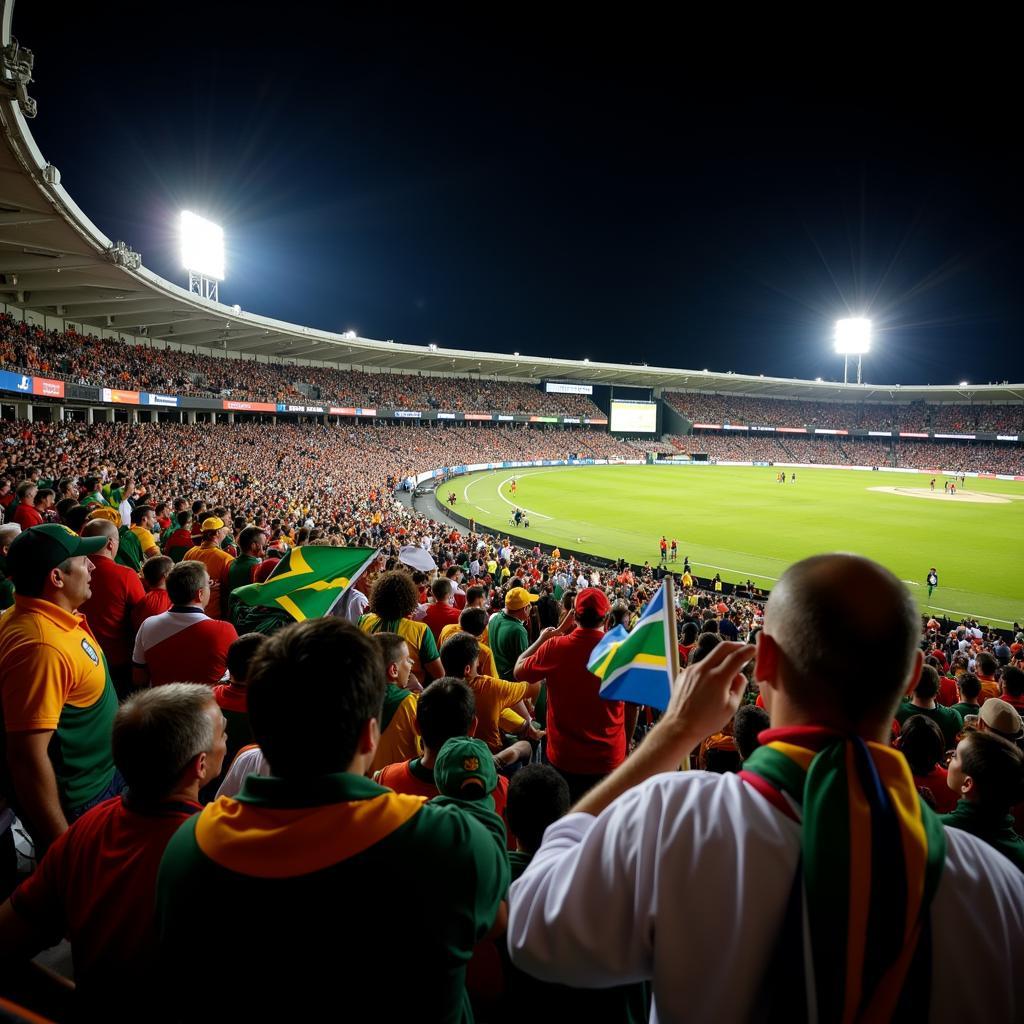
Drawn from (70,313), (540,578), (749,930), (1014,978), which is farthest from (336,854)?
(70,313)

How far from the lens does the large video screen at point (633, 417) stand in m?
90.9

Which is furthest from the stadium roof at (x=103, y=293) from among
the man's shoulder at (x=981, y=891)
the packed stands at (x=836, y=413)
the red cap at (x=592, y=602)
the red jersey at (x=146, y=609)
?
the man's shoulder at (x=981, y=891)

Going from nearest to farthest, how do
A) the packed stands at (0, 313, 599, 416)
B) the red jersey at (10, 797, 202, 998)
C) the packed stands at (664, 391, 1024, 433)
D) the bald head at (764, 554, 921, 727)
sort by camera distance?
the bald head at (764, 554, 921, 727) < the red jersey at (10, 797, 202, 998) < the packed stands at (0, 313, 599, 416) < the packed stands at (664, 391, 1024, 433)

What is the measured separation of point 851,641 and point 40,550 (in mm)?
3978

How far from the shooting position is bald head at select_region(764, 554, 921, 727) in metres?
1.39

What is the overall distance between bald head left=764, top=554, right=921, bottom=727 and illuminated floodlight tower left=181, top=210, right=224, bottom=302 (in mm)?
51560

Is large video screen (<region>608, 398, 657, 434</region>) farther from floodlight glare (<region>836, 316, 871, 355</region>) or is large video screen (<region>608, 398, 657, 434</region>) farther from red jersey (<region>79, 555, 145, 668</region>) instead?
red jersey (<region>79, 555, 145, 668</region>)

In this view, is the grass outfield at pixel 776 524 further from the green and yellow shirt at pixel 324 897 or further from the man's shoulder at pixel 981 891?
the green and yellow shirt at pixel 324 897

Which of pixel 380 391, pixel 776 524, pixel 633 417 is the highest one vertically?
pixel 633 417

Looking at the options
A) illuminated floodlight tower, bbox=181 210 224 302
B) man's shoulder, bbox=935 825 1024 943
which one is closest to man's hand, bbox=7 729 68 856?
man's shoulder, bbox=935 825 1024 943

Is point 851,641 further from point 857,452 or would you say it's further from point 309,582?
point 857,452

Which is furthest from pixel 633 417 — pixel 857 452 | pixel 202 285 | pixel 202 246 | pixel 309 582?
pixel 309 582

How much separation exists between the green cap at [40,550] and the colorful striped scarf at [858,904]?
3779 mm

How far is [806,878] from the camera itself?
119cm
